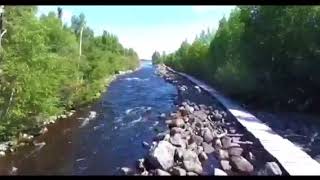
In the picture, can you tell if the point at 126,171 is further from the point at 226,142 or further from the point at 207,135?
the point at 207,135

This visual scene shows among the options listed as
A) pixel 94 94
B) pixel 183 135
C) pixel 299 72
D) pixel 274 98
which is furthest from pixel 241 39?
pixel 183 135

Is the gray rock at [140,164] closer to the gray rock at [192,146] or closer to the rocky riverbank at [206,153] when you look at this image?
the rocky riverbank at [206,153]

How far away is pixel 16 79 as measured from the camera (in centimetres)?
1429

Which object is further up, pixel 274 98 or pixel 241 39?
pixel 241 39

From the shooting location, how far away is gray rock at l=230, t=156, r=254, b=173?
38.4 ft

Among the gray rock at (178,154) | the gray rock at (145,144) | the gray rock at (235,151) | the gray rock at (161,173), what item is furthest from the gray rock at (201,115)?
the gray rock at (161,173)

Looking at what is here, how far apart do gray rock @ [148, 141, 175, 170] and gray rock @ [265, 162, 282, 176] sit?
92.3 inches

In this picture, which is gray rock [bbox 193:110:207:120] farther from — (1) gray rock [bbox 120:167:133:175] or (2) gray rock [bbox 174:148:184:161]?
(1) gray rock [bbox 120:167:133:175]

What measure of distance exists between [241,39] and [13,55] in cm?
1472

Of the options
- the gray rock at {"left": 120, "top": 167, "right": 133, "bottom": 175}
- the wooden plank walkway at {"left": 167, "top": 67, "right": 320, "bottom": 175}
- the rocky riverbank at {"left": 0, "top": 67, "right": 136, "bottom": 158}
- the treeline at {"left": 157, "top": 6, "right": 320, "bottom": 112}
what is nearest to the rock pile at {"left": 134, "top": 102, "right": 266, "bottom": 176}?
the gray rock at {"left": 120, "top": 167, "right": 133, "bottom": 175}

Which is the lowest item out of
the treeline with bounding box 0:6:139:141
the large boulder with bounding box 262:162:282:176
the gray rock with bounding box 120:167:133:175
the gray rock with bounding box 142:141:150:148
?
the gray rock with bounding box 142:141:150:148

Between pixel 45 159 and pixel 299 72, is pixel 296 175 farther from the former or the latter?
pixel 299 72
